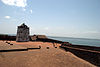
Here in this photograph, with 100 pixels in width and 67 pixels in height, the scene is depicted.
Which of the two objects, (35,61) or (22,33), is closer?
(35,61)

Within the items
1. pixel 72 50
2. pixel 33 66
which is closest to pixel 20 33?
pixel 72 50

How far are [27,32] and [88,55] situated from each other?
52.1 feet

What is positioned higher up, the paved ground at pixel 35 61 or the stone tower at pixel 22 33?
the stone tower at pixel 22 33

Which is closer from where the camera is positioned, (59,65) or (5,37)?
(59,65)

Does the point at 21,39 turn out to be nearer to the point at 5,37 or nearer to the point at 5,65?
the point at 5,37

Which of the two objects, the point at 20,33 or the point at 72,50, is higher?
the point at 20,33

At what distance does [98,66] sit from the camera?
358 inches

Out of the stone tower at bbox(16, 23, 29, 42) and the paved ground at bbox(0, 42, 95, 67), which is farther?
the stone tower at bbox(16, 23, 29, 42)

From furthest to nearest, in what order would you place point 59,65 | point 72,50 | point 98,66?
point 72,50 → point 98,66 → point 59,65

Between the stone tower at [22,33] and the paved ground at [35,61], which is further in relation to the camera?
the stone tower at [22,33]

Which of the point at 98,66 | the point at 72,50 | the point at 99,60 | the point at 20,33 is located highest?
the point at 20,33

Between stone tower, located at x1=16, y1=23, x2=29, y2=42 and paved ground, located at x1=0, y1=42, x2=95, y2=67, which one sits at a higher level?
stone tower, located at x1=16, y1=23, x2=29, y2=42

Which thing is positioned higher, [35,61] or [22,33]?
[22,33]

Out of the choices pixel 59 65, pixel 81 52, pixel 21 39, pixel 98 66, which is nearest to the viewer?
pixel 59 65
